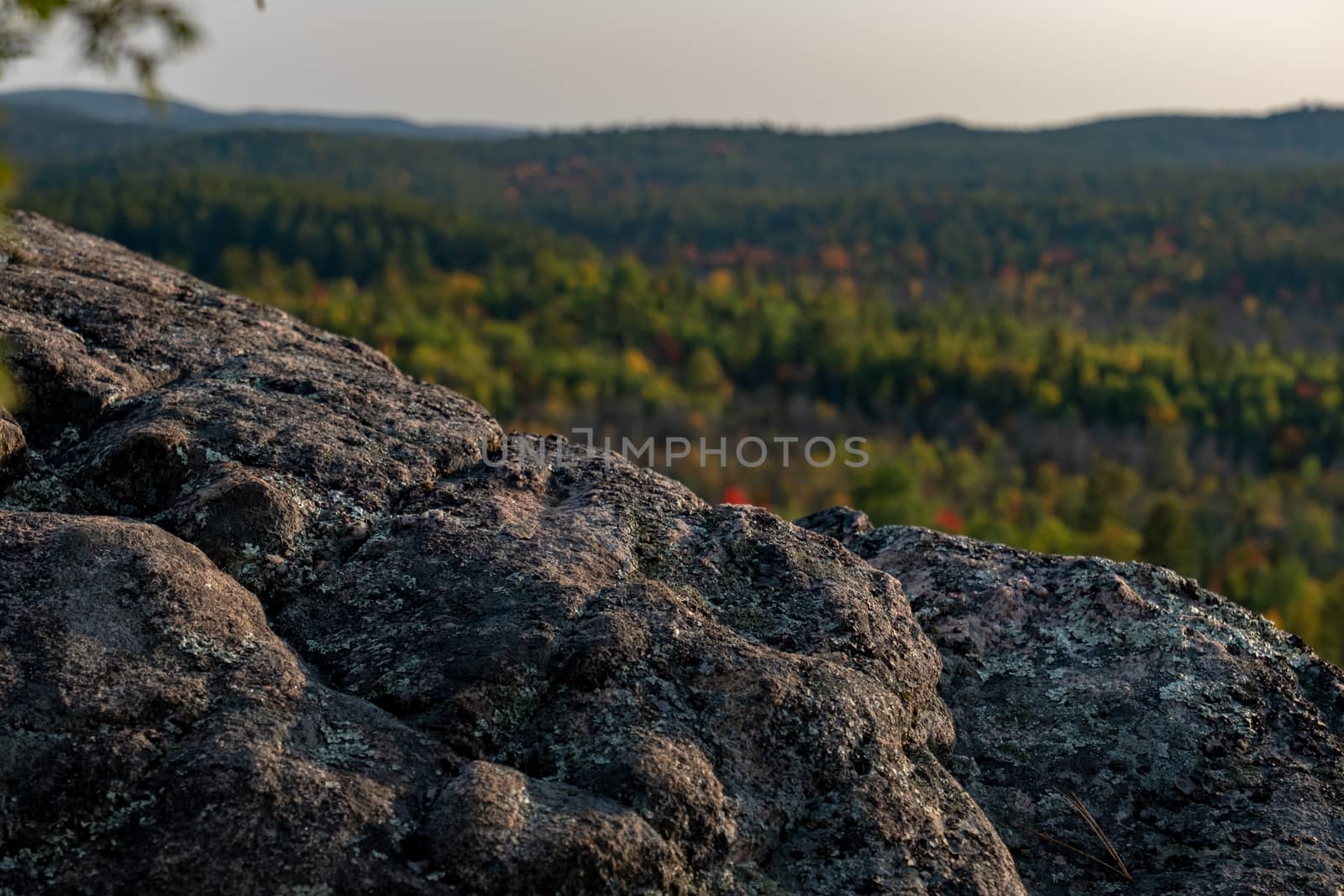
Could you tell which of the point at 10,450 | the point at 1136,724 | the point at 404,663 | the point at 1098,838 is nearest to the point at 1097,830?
the point at 1098,838

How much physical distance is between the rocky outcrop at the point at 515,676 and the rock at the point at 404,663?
14 millimetres

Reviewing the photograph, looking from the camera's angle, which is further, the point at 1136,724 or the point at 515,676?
the point at 1136,724

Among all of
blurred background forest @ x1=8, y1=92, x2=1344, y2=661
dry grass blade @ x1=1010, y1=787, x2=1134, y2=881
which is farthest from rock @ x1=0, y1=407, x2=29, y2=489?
blurred background forest @ x1=8, y1=92, x2=1344, y2=661

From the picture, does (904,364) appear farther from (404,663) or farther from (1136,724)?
(404,663)

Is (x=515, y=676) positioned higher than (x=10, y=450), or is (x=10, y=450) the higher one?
(x=10, y=450)

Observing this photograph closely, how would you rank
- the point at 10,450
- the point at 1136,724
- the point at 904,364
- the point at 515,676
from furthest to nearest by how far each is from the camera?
the point at 904,364 < the point at 1136,724 < the point at 10,450 < the point at 515,676

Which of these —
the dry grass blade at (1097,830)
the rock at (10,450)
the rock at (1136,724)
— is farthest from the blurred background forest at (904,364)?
the rock at (10,450)

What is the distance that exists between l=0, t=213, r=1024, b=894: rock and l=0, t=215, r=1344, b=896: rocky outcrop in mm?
14

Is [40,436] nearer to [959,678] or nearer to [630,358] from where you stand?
[959,678]

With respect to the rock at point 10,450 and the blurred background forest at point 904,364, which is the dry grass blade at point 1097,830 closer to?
the rock at point 10,450

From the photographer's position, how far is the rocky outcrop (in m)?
3.38

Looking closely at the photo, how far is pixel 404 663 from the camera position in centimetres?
408

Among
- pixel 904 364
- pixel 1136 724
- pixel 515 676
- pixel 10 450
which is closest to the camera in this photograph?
pixel 515 676

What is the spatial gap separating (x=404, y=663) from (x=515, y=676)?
1.37 feet
